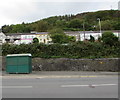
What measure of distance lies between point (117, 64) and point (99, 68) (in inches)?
62.7

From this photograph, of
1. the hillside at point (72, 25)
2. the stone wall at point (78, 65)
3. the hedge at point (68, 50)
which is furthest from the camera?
the hillside at point (72, 25)

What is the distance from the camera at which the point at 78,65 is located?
18219 millimetres

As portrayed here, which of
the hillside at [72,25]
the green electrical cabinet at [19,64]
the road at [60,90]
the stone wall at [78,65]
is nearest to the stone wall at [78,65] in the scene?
the stone wall at [78,65]

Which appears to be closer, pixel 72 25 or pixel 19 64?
pixel 19 64

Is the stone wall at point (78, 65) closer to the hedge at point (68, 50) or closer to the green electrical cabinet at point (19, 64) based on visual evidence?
the hedge at point (68, 50)

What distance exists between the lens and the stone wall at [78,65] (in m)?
18.2

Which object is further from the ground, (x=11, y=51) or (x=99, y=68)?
(x=11, y=51)

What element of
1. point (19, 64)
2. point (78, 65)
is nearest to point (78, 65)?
point (78, 65)

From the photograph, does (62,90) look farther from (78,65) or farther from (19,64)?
(78,65)

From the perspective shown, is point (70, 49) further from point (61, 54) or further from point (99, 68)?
point (99, 68)

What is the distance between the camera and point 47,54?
63.4 feet

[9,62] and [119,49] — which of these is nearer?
[9,62]

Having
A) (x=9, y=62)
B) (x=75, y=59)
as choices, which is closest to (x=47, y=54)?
(x=75, y=59)

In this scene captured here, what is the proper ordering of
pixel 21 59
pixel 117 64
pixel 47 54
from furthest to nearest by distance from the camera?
pixel 47 54
pixel 117 64
pixel 21 59
